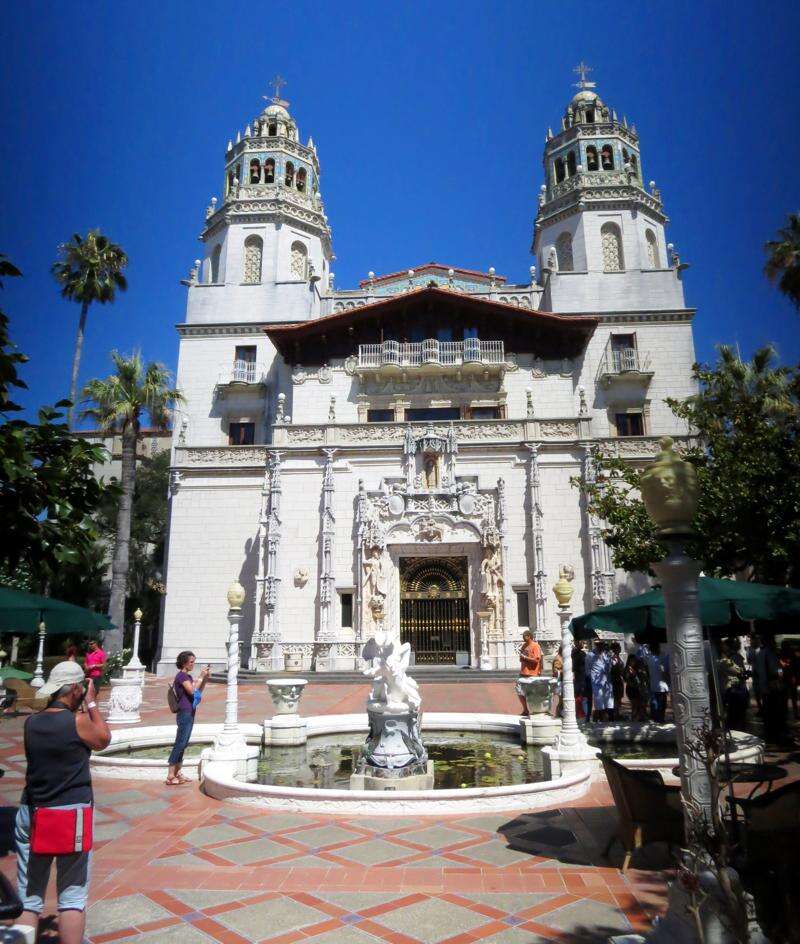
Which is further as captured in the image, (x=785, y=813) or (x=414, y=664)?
(x=414, y=664)

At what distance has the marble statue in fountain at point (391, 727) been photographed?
9.19 metres

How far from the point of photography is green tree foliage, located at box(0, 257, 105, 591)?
5.93 metres

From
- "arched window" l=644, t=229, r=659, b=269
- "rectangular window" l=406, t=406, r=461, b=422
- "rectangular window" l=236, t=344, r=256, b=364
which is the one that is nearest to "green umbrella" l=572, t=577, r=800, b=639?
"rectangular window" l=406, t=406, r=461, b=422

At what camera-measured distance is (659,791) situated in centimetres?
614

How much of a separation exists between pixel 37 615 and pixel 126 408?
21921mm

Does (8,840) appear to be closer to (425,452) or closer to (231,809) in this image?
(231,809)

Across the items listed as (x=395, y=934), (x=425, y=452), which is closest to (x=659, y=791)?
(x=395, y=934)

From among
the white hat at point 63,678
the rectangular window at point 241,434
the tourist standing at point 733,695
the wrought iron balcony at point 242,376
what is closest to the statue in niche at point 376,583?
the rectangular window at point 241,434

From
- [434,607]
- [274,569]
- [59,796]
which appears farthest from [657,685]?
[274,569]

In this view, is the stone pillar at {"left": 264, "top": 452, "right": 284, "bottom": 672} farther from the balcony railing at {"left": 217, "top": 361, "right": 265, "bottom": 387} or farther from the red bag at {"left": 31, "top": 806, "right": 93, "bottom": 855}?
the red bag at {"left": 31, "top": 806, "right": 93, "bottom": 855}

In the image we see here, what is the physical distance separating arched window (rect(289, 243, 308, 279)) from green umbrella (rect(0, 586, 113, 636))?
29.4 meters

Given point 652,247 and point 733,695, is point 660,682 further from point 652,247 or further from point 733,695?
point 652,247

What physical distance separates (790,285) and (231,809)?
1844cm

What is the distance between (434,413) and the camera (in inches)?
1248
